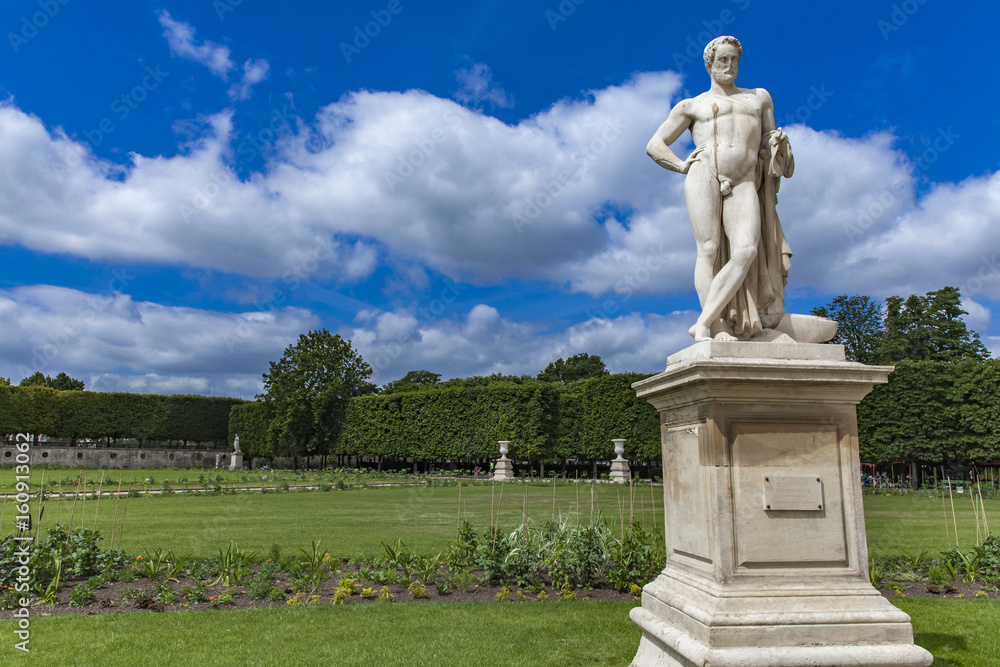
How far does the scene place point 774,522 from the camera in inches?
138

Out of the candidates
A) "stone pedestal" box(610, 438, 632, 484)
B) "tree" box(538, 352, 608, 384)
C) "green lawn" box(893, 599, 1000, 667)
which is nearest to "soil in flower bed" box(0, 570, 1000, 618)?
"green lawn" box(893, 599, 1000, 667)

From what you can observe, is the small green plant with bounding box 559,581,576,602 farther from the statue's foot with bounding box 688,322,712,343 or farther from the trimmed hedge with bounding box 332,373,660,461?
the trimmed hedge with bounding box 332,373,660,461

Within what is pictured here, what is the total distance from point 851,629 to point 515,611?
314 cm

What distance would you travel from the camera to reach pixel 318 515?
505 inches

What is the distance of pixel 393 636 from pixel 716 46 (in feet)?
15.8

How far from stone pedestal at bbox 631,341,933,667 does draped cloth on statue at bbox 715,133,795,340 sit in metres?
0.30

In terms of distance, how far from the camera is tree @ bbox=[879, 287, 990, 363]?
116 ft

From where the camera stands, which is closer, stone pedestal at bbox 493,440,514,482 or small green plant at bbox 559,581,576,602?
small green plant at bbox 559,581,576,602

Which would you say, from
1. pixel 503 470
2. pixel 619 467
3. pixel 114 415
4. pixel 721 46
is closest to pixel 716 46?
pixel 721 46

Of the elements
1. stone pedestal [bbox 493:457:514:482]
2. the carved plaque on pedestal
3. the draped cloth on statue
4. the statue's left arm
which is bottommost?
stone pedestal [bbox 493:457:514:482]

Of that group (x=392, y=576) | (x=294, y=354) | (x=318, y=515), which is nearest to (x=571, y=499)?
(x=318, y=515)

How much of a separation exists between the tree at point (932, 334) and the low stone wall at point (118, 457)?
39.7m

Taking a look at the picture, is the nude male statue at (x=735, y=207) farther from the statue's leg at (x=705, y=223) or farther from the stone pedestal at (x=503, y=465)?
the stone pedestal at (x=503, y=465)

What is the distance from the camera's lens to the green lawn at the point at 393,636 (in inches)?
176
